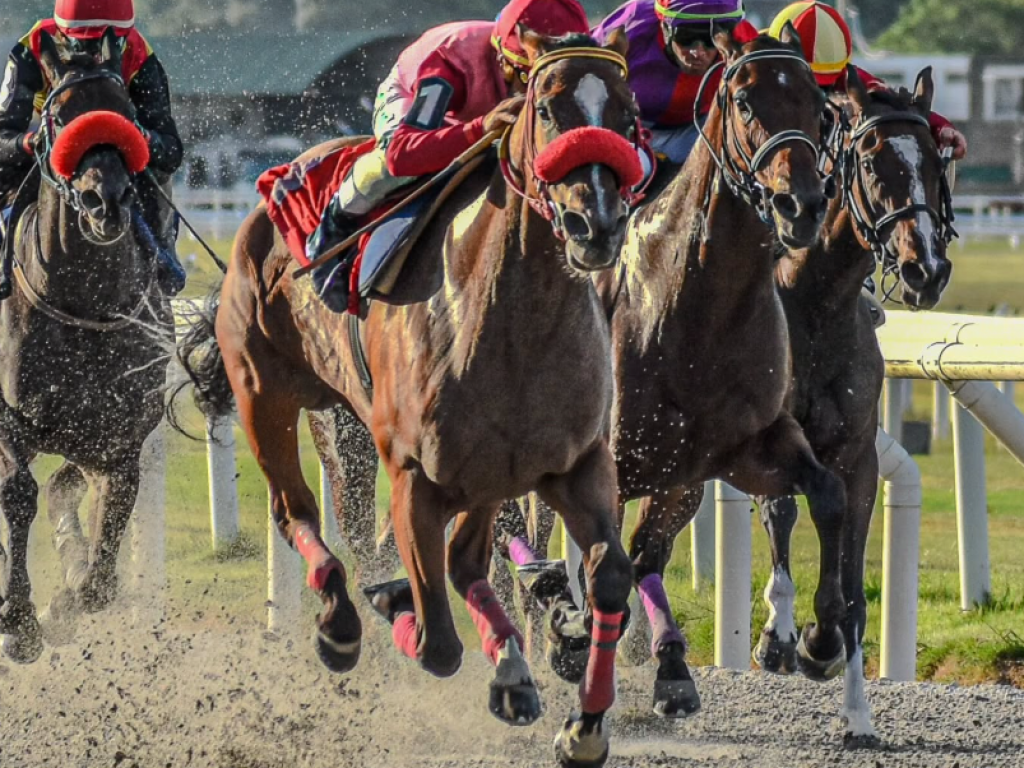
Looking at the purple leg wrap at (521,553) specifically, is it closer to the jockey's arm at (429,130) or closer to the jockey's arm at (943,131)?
the jockey's arm at (429,130)

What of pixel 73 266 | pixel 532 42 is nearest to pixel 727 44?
pixel 532 42

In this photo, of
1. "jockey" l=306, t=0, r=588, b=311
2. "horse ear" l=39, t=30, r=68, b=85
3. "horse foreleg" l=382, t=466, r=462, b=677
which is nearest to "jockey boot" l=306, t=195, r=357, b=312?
"jockey" l=306, t=0, r=588, b=311

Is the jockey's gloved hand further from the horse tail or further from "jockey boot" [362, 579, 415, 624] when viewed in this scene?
the horse tail

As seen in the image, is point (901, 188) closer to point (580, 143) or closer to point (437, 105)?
point (437, 105)

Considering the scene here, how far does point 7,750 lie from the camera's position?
17.5 ft

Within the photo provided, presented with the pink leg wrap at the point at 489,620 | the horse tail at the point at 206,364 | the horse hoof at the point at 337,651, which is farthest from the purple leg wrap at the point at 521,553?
the horse tail at the point at 206,364

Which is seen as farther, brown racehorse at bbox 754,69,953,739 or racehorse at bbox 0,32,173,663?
racehorse at bbox 0,32,173,663

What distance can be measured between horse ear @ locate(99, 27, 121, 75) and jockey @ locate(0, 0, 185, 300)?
20 millimetres

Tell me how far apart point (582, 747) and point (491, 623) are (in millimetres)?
344

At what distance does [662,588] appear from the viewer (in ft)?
17.6

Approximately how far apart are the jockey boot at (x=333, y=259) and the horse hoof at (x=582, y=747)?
3.64 ft

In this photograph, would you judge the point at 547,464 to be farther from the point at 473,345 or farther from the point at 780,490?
the point at 780,490

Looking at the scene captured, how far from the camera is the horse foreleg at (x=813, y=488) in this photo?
4871 mm

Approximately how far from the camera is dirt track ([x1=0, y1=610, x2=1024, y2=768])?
5.20 metres
